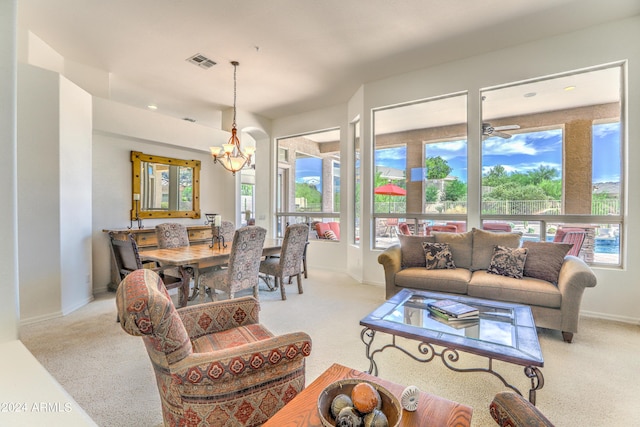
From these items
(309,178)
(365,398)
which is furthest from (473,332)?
(309,178)

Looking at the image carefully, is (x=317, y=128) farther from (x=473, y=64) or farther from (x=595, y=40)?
(x=595, y=40)

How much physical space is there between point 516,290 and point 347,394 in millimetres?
2552

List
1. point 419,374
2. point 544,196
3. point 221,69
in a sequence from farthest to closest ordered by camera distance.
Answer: point 221,69, point 544,196, point 419,374

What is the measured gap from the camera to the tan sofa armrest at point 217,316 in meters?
1.81

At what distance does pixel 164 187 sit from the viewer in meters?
5.17

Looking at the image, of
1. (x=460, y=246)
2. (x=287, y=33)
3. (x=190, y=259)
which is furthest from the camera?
(x=460, y=246)

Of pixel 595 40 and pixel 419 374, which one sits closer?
pixel 419 374

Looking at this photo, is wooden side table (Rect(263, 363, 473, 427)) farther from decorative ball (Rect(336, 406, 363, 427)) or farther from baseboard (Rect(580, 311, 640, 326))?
baseboard (Rect(580, 311, 640, 326))

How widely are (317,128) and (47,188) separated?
4275 millimetres

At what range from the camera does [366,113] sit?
15.5ft

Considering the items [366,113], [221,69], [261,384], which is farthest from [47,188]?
[366,113]

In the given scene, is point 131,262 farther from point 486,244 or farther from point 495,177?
point 495,177

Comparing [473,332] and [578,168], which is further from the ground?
[578,168]

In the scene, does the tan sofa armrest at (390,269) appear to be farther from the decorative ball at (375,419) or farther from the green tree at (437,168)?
the decorative ball at (375,419)
